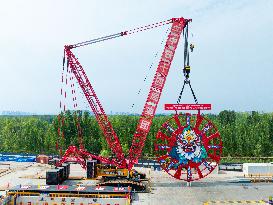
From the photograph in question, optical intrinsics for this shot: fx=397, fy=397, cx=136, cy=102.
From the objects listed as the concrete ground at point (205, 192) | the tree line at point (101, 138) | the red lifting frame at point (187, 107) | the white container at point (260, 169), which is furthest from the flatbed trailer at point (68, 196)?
the tree line at point (101, 138)

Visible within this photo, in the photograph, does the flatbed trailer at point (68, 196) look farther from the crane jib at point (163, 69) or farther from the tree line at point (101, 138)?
the tree line at point (101, 138)

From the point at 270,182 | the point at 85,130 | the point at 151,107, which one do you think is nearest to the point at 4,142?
the point at 85,130

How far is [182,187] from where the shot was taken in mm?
56281

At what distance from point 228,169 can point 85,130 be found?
50735 millimetres

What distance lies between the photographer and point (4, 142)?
11612cm

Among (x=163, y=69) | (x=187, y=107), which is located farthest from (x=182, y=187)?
(x=163, y=69)

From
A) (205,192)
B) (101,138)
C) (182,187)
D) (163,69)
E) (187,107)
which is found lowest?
(205,192)

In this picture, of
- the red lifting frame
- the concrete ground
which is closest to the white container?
the concrete ground

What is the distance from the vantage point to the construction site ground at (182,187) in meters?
48.8

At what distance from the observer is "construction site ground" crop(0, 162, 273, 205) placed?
4884 centimetres

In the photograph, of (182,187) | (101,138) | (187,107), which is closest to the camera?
(182,187)

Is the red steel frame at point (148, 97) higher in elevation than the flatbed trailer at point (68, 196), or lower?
higher

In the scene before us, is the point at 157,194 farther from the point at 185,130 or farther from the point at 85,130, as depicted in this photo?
the point at 85,130

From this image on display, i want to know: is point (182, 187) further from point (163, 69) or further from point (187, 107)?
point (163, 69)
